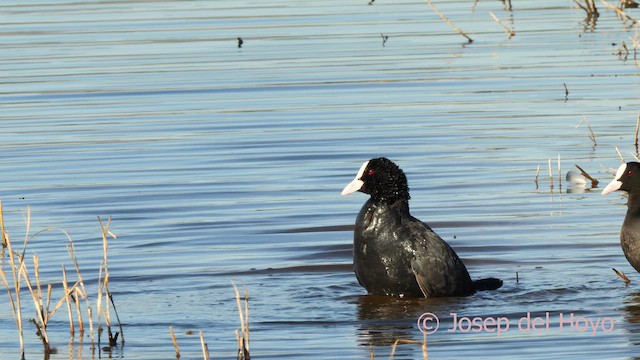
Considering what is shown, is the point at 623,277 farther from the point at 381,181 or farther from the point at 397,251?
the point at 381,181

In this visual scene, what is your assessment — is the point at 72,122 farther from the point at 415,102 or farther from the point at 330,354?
the point at 330,354

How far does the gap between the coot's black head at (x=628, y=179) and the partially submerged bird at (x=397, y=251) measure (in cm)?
118

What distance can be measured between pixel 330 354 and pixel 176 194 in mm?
4980

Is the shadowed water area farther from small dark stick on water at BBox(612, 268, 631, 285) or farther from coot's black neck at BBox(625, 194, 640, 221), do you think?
coot's black neck at BBox(625, 194, 640, 221)

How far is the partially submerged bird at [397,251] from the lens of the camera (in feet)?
30.0

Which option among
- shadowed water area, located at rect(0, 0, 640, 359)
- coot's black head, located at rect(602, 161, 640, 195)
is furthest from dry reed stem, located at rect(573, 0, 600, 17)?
coot's black head, located at rect(602, 161, 640, 195)

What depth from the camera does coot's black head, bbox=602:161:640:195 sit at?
9727mm

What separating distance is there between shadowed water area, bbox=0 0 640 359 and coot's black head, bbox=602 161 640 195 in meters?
0.51

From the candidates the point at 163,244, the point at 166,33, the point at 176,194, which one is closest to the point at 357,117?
the point at 176,194

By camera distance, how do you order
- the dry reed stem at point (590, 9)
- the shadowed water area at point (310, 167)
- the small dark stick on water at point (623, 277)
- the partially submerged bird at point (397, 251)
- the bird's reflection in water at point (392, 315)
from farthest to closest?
the dry reed stem at point (590, 9)
the small dark stick on water at point (623, 277)
the partially submerged bird at point (397, 251)
the shadowed water area at point (310, 167)
the bird's reflection in water at point (392, 315)

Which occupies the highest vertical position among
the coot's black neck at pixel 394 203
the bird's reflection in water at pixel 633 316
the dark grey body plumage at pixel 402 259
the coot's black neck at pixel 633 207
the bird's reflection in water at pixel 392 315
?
the coot's black neck at pixel 394 203

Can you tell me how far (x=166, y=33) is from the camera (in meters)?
22.6

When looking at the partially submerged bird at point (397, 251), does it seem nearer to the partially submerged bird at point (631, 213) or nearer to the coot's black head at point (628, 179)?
the partially submerged bird at point (631, 213)

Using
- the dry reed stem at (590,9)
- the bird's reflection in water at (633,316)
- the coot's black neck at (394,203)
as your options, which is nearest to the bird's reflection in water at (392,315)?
the coot's black neck at (394,203)
